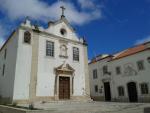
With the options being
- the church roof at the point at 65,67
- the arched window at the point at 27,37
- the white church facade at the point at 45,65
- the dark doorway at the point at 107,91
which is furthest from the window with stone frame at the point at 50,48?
the dark doorway at the point at 107,91

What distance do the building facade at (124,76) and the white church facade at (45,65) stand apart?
7835 mm

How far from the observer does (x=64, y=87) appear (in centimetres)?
2027

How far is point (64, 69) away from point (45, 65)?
2.44m

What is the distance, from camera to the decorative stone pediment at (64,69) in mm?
19872

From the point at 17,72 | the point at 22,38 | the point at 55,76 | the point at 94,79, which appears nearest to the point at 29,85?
the point at 17,72

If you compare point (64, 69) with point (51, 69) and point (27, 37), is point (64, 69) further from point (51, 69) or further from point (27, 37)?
point (27, 37)

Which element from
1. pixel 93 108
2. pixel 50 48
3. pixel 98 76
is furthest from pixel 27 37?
pixel 98 76

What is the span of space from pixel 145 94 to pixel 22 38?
58.9 ft

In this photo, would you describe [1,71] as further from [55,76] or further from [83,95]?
[83,95]

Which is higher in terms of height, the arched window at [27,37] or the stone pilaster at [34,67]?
the arched window at [27,37]

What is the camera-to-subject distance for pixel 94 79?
111ft

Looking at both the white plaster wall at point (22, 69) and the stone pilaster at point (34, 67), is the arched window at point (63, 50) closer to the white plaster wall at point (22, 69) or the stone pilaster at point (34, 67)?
the stone pilaster at point (34, 67)

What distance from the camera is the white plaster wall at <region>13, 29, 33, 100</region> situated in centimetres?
1692

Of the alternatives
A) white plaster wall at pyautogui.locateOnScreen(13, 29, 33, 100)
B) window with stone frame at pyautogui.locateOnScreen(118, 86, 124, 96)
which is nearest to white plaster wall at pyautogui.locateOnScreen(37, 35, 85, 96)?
white plaster wall at pyautogui.locateOnScreen(13, 29, 33, 100)
